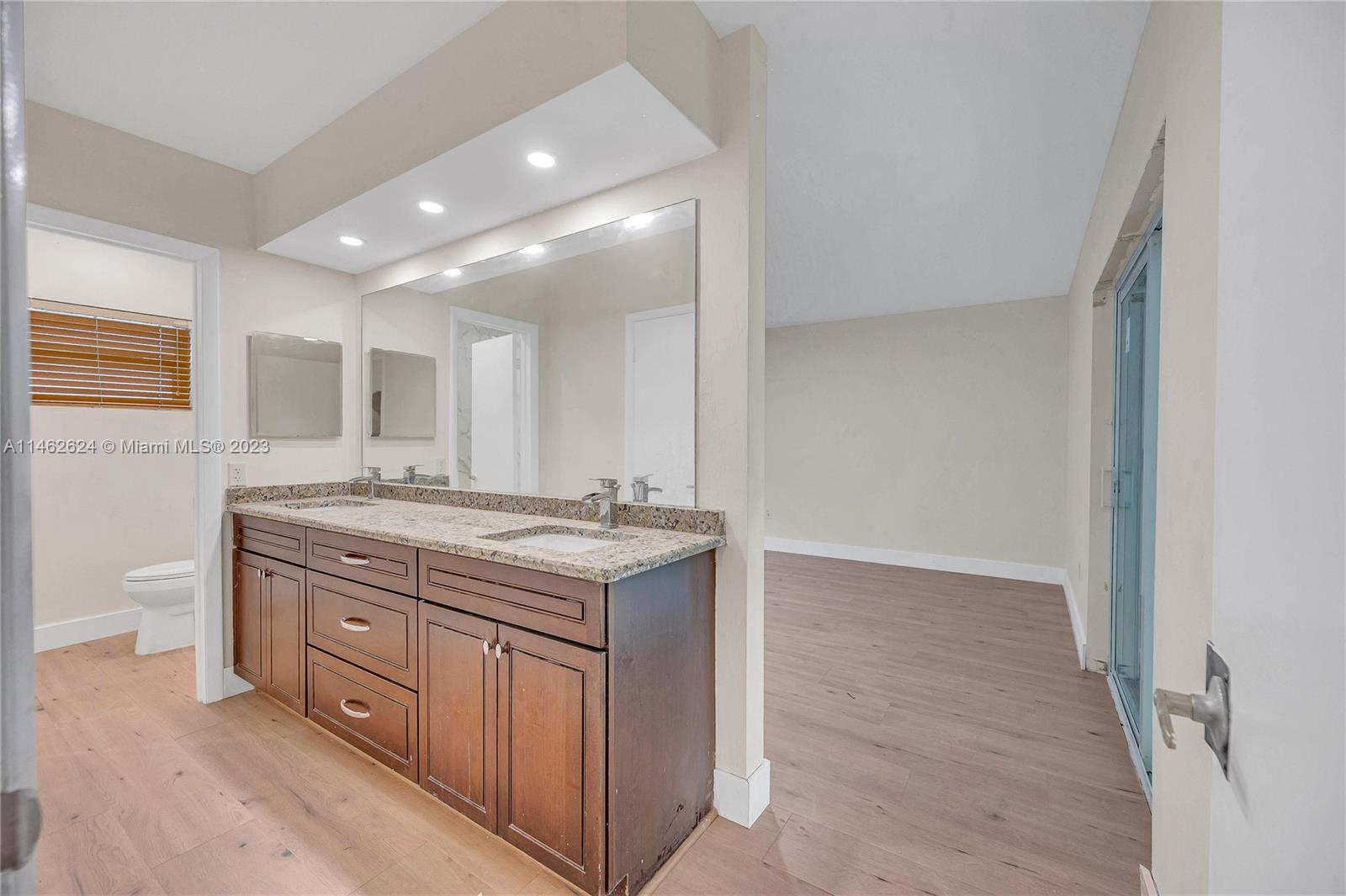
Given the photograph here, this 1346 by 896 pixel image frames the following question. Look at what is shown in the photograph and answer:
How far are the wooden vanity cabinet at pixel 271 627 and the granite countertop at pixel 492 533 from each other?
250mm

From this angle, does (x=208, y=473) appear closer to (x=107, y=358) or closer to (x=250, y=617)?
(x=250, y=617)

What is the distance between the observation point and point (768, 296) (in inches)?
195

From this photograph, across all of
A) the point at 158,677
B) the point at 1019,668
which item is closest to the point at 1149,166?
the point at 1019,668

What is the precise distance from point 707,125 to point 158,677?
12.2ft

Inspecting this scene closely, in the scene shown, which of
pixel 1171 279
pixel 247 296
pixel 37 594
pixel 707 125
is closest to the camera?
pixel 1171 279

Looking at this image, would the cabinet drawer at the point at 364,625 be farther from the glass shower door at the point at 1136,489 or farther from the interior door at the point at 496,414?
the glass shower door at the point at 1136,489

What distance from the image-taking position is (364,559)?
2.08m

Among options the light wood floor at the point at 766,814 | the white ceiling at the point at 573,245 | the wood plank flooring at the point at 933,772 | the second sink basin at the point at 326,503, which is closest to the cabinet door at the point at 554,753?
the light wood floor at the point at 766,814

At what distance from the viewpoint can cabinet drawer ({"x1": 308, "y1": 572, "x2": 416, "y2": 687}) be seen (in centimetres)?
193

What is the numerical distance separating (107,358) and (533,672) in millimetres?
3713

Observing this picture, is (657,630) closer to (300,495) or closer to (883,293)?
(300,495)

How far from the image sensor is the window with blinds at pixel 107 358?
3.18m

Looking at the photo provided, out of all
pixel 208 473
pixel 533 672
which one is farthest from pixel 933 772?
pixel 208 473

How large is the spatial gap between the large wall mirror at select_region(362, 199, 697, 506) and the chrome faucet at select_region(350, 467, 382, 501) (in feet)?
0.14
